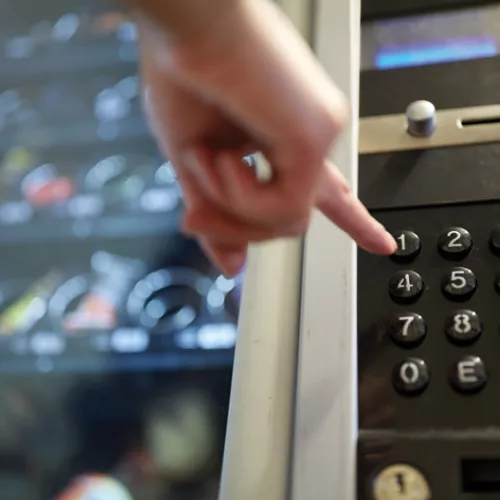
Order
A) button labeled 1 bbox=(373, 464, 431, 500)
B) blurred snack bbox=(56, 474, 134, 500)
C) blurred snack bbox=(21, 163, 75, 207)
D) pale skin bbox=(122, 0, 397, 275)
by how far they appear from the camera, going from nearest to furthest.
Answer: pale skin bbox=(122, 0, 397, 275) < button labeled 1 bbox=(373, 464, 431, 500) < blurred snack bbox=(56, 474, 134, 500) < blurred snack bbox=(21, 163, 75, 207)

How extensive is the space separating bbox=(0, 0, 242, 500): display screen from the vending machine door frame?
14 centimetres

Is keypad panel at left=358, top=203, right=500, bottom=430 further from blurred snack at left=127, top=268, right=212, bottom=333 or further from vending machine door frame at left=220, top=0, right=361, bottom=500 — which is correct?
blurred snack at left=127, top=268, right=212, bottom=333

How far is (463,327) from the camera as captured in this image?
1.47ft

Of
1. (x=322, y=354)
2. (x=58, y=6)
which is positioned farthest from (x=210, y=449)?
(x=58, y=6)

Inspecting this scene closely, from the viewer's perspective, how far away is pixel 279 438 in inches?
18.4

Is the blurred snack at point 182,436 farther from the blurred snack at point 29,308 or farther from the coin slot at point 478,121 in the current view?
the coin slot at point 478,121

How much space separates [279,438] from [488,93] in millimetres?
287

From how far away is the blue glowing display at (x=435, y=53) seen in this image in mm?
581

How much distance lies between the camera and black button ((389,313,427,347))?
45cm

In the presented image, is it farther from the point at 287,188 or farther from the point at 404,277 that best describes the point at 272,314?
the point at 287,188

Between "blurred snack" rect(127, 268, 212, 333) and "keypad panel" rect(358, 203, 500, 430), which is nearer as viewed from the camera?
"keypad panel" rect(358, 203, 500, 430)

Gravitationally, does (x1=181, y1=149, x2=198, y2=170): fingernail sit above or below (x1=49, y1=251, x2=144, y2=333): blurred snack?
below

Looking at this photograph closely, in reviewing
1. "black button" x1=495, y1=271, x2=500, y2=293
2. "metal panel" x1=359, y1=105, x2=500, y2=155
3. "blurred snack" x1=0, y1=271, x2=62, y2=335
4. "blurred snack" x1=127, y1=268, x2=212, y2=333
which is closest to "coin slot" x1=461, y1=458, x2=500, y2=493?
"black button" x1=495, y1=271, x2=500, y2=293

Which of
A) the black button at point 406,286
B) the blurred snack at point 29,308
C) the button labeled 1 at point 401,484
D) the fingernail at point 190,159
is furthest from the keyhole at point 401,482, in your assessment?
the blurred snack at point 29,308
